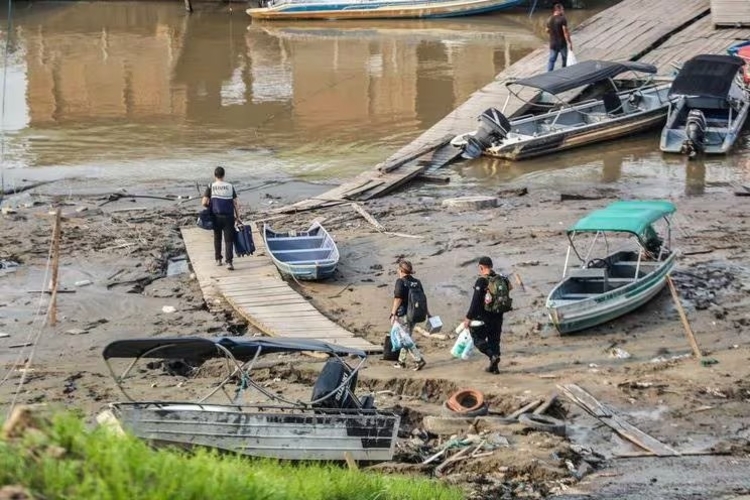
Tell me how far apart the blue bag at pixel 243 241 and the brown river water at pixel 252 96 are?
6486 mm

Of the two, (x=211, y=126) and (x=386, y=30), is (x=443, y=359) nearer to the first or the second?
(x=211, y=126)

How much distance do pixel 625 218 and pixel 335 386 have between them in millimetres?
6305

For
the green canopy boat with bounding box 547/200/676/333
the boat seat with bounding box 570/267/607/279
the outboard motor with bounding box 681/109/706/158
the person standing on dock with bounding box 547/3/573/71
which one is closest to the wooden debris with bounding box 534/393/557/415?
the green canopy boat with bounding box 547/200/676/333

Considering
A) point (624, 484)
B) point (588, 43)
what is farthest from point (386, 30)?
point (624, 484)

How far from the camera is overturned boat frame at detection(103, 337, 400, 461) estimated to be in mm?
10219

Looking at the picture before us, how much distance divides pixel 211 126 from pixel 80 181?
5.17 meters

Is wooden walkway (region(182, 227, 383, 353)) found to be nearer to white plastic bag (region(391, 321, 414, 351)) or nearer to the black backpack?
white plastic bag (region(391, 321, 414, 351))

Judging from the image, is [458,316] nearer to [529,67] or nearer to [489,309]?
[489,309]

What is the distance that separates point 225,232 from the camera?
17.2 meters

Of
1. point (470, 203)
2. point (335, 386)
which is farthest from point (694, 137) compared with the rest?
point (335, 386)

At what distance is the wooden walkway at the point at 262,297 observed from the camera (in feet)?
48.7

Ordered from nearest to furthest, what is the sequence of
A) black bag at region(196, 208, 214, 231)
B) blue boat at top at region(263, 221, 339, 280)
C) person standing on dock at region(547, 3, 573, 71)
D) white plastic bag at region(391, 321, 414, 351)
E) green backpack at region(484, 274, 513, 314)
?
green backpack at region(484, 274, 513, 314)
white plastic bag at region(391, 321, 414, 351)
blue boat at top at region(263, 221, 339, 280)
black bag at region(196, 208, 214, 231)
person standing on dock at region(547, 3, 573, 71)

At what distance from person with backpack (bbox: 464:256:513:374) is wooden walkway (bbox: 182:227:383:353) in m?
1.45

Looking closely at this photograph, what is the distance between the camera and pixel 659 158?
24.7 m
